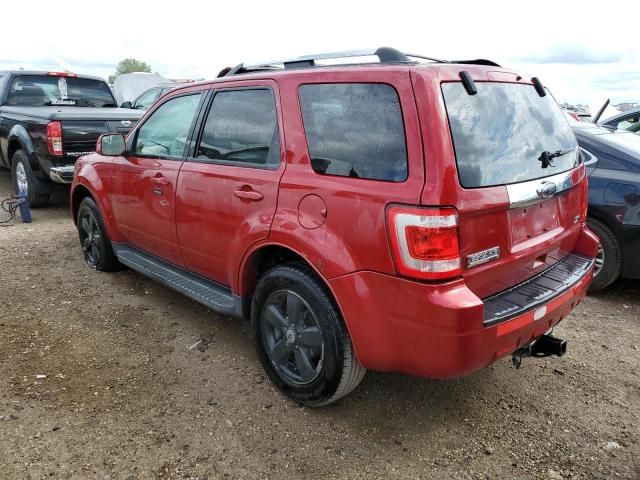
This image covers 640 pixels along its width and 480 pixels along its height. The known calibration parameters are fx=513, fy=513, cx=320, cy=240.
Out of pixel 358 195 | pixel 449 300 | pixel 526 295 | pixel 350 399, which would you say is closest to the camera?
pixel 449 300

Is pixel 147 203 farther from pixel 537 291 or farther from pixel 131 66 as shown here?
pixel 131 66

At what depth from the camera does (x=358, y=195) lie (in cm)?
232

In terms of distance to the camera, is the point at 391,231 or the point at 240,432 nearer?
the point at 391,231

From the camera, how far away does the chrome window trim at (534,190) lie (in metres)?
2.39

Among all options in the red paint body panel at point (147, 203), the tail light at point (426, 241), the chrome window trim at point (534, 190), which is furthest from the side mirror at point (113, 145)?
the chrome window trim at point (534, 190)

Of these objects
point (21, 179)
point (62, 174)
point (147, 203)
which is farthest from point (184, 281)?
point (21, 179)

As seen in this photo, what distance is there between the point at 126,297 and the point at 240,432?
211cm

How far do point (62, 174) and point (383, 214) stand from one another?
524cm

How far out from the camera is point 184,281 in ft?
11.9

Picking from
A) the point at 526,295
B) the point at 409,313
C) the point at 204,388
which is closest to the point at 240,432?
the point at 204,388

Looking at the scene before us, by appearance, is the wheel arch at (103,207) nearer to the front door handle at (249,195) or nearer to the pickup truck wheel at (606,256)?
the front door handle at (249,195)

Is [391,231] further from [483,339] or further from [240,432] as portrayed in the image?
[240,432]

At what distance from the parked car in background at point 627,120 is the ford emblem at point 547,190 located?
221 inches

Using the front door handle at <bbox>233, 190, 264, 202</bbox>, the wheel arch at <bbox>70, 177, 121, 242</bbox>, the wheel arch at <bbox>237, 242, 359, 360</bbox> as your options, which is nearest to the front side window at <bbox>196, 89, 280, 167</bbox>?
the front door handle at <bbox>233, 190, 264, 202</bbox>
